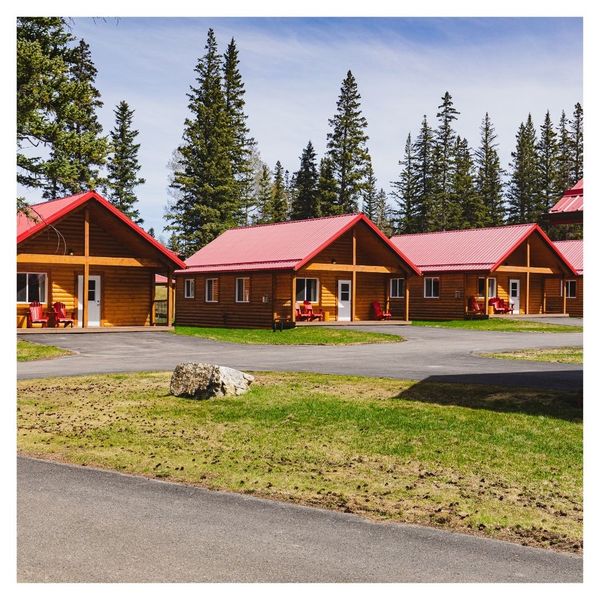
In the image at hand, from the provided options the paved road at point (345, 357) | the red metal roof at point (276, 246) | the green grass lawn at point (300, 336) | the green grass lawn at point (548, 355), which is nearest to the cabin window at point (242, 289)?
the red metal roof at point (276, 246)

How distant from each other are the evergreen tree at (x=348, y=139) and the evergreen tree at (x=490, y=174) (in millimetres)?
21974

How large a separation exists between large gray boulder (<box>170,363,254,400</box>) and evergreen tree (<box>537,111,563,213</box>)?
6842 cm

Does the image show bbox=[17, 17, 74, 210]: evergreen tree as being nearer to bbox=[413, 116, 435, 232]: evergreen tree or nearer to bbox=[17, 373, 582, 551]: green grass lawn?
bbox=[17, 373, 582, 551]: green grass lawn

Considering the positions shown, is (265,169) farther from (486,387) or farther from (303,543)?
(303,543)

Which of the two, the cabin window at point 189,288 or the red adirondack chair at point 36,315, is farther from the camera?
the cabin window at point 189,288

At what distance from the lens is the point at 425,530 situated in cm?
707

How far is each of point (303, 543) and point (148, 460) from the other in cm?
377

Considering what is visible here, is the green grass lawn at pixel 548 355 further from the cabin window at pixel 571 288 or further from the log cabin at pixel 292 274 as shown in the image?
the cabin window at pixel 571 288

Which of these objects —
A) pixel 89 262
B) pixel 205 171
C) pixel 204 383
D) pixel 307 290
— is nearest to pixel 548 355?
pixel 204 383

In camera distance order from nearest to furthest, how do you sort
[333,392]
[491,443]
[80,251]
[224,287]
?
[491,443]
[333,392]
[80,251]
[224,287]

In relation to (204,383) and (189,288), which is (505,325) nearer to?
(189,288)

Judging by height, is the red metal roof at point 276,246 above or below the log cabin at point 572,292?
above

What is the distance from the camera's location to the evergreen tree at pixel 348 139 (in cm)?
6388
